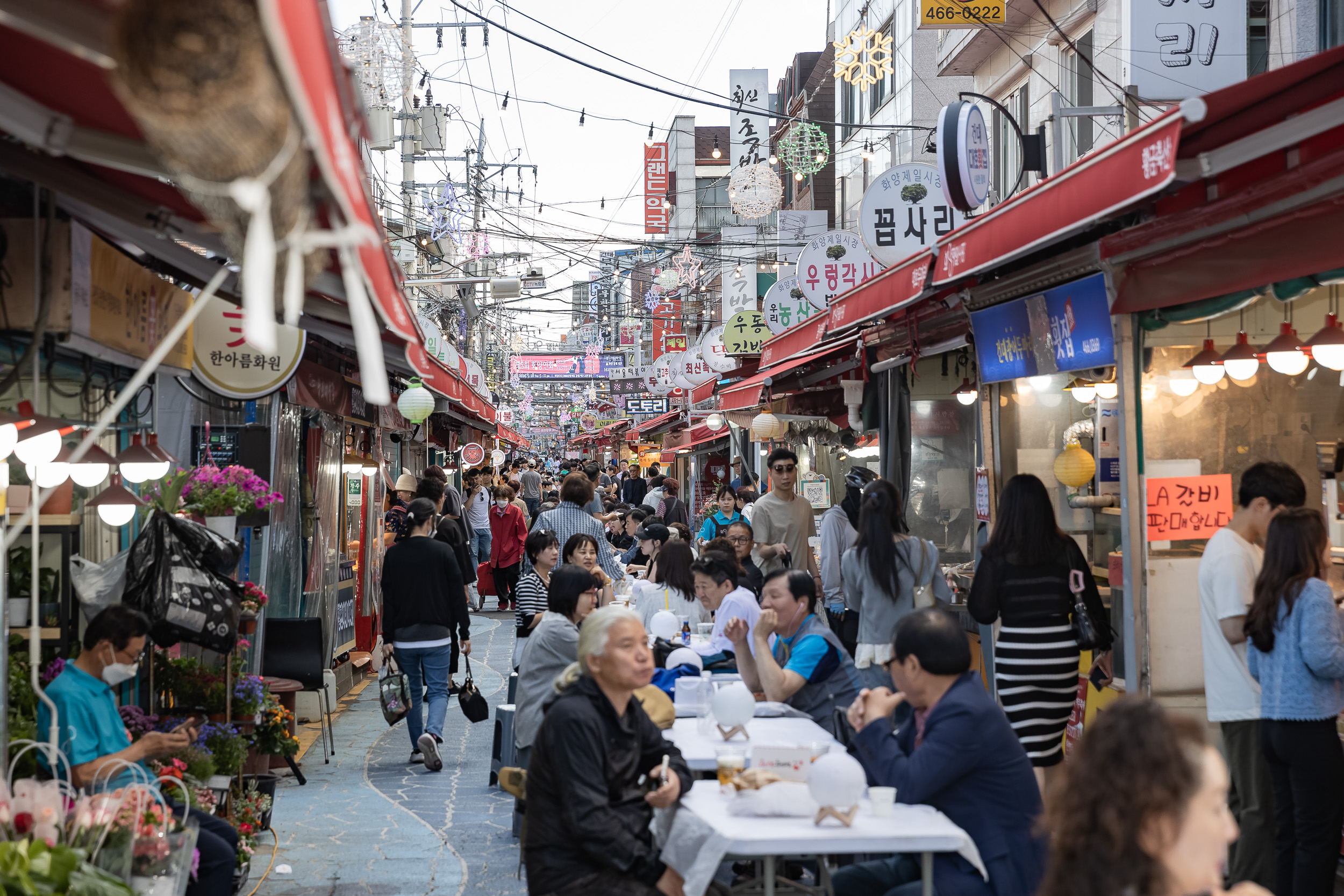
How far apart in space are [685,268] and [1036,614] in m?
24.9

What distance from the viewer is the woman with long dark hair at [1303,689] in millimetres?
4867

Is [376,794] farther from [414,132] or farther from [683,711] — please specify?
[414,132]

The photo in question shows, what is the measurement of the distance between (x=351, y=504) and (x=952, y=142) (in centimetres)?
768

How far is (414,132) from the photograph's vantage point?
934 inches

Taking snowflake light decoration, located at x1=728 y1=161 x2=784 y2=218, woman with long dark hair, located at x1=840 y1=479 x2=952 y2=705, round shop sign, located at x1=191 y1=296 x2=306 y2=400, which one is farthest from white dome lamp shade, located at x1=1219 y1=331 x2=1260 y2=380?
snowflake light decoration, located at x1=728 y1=161 x2=784 y2=218

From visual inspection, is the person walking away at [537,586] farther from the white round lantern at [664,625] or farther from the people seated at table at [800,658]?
the people seated at table at [800,658]

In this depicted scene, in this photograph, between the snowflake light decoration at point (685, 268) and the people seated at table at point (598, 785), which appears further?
the snowflake light decoration at point (685, 268)

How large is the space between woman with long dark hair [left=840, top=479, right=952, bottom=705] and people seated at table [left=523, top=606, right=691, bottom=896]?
10.8 ft

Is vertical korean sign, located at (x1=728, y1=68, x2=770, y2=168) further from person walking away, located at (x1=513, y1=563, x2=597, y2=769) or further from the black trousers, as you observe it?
the black trousers

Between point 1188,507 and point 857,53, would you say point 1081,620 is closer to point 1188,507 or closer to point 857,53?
point 1188,507

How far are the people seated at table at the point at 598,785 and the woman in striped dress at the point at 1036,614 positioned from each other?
266cm

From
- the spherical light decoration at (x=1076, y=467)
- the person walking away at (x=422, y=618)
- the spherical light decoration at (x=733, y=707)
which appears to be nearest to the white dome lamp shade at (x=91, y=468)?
Answer: the spherical light decoration at (x=733, y=707)

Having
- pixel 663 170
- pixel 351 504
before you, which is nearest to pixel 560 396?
pixel 663 170

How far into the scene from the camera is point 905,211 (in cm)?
1095
